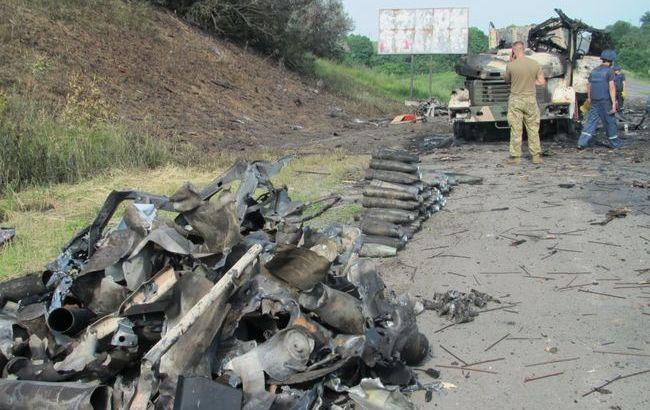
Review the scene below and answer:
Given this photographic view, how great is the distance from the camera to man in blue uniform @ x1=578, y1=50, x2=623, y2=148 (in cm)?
1338

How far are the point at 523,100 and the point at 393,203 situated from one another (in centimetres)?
559

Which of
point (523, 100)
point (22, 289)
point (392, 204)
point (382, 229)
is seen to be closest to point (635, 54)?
point (523, 100)

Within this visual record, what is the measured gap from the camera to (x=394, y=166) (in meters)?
8.13

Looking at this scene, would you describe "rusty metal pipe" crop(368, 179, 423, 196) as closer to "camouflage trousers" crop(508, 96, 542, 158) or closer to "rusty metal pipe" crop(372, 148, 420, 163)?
"rusty metal pipe" crop(372, 148, 420, 163)

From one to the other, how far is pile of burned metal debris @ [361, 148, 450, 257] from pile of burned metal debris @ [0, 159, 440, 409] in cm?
239

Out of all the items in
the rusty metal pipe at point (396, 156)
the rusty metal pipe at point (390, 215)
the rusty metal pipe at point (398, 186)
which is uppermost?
the rusty metal pipe at point (396, 156)

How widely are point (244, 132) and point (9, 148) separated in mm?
9599

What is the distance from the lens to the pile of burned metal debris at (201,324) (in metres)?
3.44

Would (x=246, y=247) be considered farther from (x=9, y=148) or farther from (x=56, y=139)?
(x=56, y=139)

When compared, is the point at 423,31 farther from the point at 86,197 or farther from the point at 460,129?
the point at 86,197

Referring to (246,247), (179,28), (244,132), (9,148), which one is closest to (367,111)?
(179,28)

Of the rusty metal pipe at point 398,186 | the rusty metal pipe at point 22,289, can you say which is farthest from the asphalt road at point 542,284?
the rusty metal pipe at point 22,289

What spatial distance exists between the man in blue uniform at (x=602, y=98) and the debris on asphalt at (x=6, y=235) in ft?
36.4

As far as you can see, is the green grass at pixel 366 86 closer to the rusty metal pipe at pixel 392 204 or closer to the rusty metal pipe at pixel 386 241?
the rusty metal pipe at pixel 392 204
